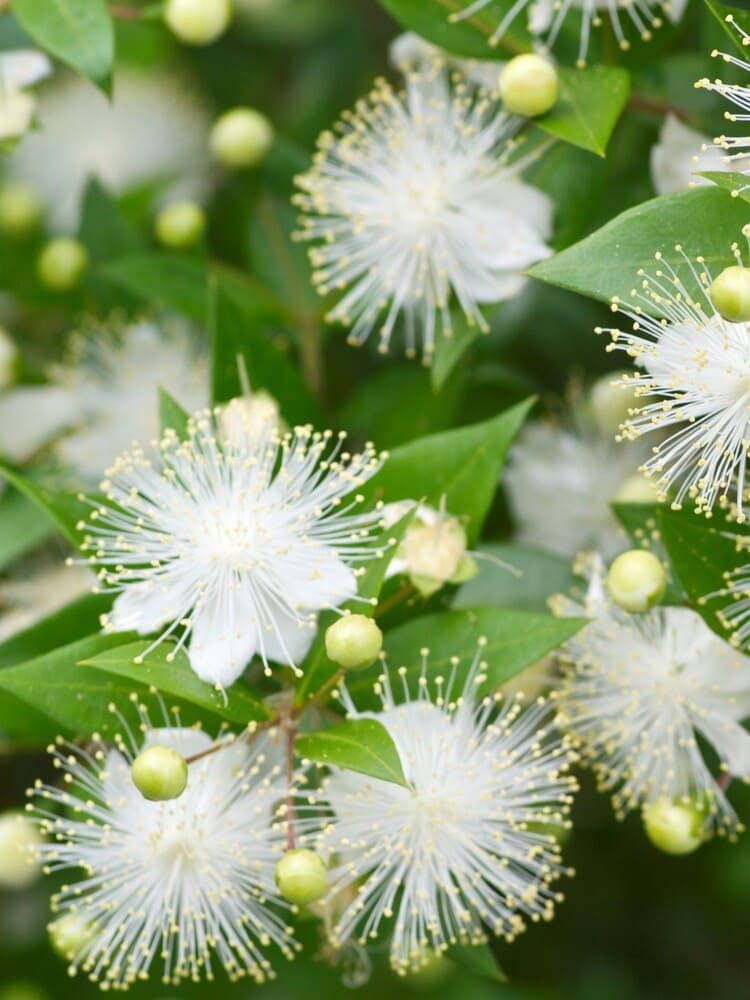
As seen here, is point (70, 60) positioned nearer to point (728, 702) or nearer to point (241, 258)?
point (241, 258)

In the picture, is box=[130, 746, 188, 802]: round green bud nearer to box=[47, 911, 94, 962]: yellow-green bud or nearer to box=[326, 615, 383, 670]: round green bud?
box=[326, 615, 383, 670]: round green bud

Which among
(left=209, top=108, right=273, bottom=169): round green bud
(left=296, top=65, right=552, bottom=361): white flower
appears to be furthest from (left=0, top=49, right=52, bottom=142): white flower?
(left=296, top=65, right=552, bottom=361): white flower

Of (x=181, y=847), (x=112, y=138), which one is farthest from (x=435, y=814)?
(x=112, y=138)

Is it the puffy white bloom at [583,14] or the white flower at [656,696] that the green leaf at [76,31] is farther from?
the white flower at [656,696]

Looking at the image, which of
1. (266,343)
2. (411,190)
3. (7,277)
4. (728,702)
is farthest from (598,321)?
(7,277)

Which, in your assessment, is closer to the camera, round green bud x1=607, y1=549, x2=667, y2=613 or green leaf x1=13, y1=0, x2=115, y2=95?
round green bud x1=607, y1=549, x2=667, y2=613

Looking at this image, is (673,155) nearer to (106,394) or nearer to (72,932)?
(106,394)

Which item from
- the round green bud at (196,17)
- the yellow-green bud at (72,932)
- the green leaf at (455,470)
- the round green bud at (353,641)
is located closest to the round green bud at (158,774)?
the round green bud at (353,641)
